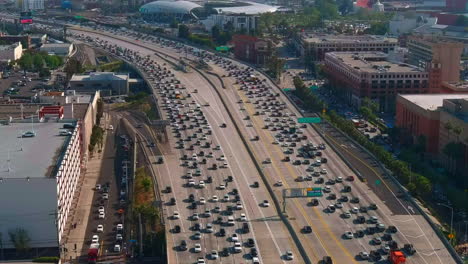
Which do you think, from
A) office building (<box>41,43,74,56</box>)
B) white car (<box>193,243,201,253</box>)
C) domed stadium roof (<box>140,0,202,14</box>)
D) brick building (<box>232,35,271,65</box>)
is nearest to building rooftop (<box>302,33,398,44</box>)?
brick building (<box>232,35,271,65</box>)

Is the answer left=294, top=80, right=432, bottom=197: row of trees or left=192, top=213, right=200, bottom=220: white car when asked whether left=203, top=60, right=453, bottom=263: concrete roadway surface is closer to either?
left=294, top=80, right=432, bottom=197: row of trees

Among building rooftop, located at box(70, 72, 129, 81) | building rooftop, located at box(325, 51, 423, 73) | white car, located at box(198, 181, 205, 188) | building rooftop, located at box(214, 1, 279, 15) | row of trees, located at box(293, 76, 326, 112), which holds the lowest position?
white car, located at box(198, 181, 205, 188)

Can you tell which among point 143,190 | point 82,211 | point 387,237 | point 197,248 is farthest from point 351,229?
point 82,211

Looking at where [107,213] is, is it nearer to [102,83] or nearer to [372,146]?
[372,146]

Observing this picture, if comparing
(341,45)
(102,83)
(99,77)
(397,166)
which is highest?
(341,45)

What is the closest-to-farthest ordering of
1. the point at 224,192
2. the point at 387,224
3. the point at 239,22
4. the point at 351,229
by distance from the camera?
1. the point at 351,229
2. the point at 387,224
3. the point at 224,192
4. the point at 239,22

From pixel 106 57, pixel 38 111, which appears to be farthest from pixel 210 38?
pixel 38 111

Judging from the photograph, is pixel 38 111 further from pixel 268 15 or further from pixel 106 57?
pixel 268 15
